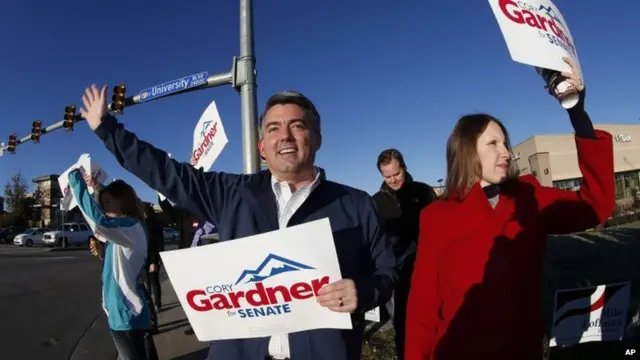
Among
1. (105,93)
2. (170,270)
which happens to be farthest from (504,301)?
(105,93)

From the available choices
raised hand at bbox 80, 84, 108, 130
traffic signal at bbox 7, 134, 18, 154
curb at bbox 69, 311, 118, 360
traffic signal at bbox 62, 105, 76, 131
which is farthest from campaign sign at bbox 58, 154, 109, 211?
traffic signal at bbox 7, 134, 18, 154

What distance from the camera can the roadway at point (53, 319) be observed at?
5.68m

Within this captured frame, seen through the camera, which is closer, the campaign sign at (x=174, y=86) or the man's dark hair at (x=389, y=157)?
the man's dark hair at (x=389, y=157)

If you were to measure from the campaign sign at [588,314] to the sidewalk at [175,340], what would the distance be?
3855mm

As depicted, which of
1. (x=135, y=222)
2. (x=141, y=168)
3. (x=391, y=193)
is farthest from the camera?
(x=391, y=193)

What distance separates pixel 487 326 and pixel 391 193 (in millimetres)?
2271

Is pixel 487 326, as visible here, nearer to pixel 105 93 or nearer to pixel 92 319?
pixel 105 93

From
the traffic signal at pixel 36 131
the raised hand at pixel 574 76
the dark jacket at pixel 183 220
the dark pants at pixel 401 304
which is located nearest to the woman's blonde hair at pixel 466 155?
the raised hand at pixel 574 76

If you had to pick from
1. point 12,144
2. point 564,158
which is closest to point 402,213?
point 12,144

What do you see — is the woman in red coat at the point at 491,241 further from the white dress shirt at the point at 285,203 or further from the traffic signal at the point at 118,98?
the traffic signal at the point at 118,98

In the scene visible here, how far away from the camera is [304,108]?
2.04 meters

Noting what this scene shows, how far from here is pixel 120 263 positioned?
3354 mm

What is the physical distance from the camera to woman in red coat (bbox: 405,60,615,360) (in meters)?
1.89

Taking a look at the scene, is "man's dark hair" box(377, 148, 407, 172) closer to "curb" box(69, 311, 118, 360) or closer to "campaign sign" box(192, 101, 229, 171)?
"campaign sign" box(192, 101, 229, 171)
